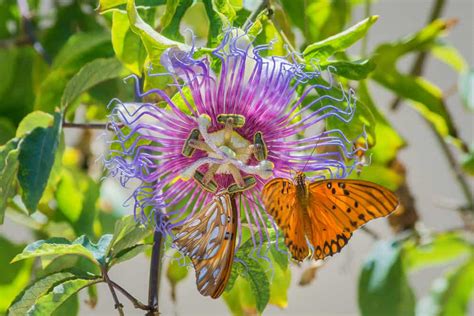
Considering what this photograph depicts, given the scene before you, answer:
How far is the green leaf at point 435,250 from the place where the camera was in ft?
4.17

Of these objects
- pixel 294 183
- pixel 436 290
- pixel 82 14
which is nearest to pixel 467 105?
pixel 436 290

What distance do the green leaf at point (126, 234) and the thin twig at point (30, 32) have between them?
13.9 inches

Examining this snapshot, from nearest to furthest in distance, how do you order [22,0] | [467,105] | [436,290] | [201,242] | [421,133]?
[201,242] < [22,0] < [467,105] < [436,290] < [421,133]

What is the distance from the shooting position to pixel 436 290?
4.41 feet

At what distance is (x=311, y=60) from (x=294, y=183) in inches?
3.6

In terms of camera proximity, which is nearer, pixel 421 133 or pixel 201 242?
pixel 201 242

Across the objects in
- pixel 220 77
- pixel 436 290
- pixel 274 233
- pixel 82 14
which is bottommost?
pixel 436 290

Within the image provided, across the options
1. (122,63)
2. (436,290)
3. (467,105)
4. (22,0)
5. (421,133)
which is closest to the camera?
(122,63)

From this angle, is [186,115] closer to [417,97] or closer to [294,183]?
[294,183]

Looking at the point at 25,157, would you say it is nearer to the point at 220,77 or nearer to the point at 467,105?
the point at 220,77

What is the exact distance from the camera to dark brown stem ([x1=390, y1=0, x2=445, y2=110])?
1375mm

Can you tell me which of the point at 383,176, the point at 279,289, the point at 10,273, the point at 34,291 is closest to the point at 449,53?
the point at 383,176

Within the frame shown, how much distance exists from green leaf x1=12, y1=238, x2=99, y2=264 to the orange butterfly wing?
14cm

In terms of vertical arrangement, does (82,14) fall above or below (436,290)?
above
